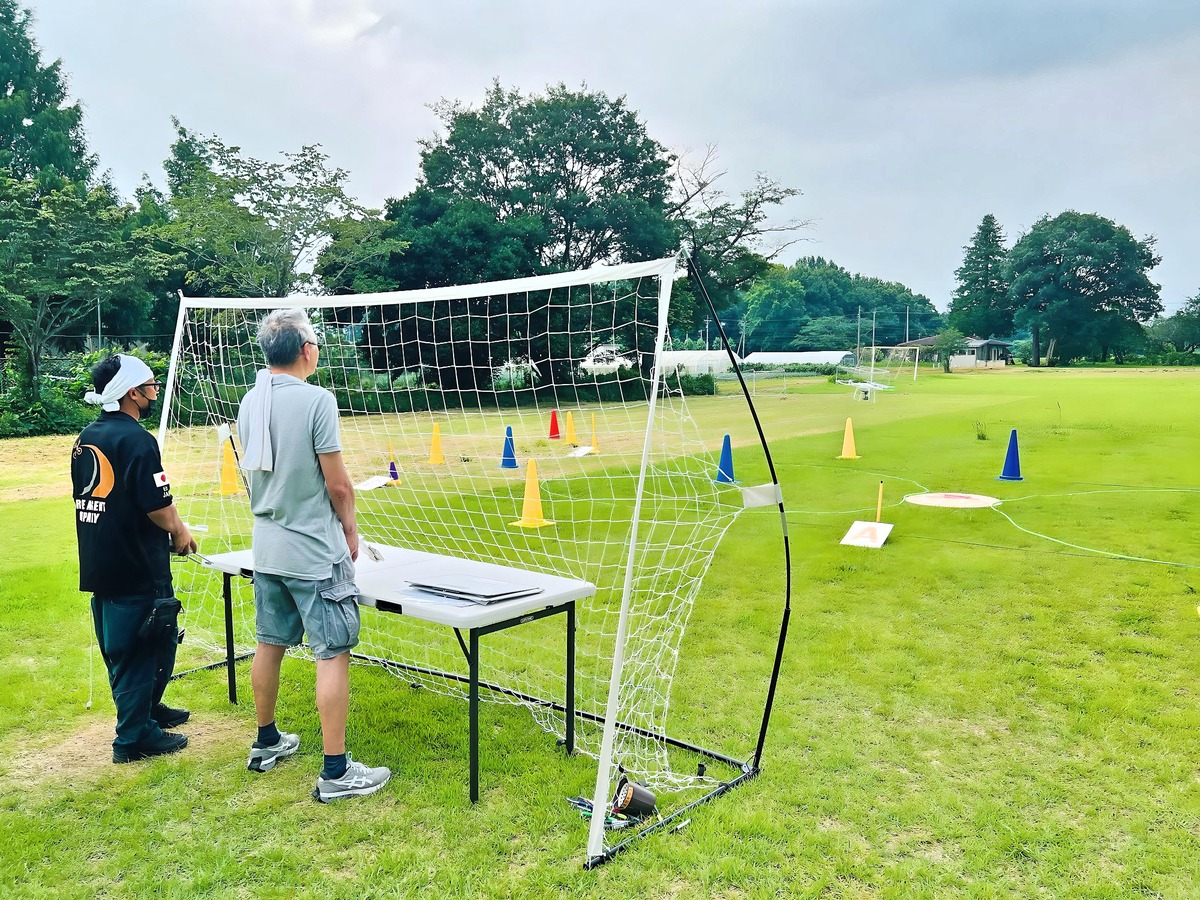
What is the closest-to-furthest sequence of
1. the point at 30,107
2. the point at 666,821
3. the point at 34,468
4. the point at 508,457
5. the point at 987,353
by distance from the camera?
the point at 666,821 → the point at 508,457 → the point at 34,468 → the point at 30,107 → the point at 987,353

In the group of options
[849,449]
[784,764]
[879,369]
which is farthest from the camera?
[879,369]

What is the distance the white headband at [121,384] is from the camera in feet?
10.2

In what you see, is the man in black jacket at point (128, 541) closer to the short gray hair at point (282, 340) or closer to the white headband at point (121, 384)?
the white headband at point (121, 384)

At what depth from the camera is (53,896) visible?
238 centimetres

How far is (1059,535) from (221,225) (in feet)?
72.5

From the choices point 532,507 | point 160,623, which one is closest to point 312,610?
point 160,623

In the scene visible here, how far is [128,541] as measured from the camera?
3.12 m

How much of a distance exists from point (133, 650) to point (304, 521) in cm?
106

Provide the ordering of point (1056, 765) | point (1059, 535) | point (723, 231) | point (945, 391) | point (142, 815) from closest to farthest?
point (142, 815)
point (1056, 765)
point (1059, 535)
point (945, 391)
point (723, 231)

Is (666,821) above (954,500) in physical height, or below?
below

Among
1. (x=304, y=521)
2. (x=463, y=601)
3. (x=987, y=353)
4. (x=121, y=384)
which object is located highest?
(x=987, y=353)

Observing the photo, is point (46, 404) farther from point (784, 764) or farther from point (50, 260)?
point (784, 764)

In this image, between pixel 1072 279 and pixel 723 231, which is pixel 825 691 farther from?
pixel 1072 279

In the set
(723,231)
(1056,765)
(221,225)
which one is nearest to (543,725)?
(1056,765)
